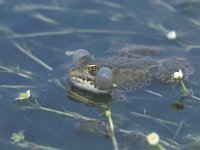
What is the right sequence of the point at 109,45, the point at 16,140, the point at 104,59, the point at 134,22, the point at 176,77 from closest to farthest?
the point at 16,140 < the point at 176,77 < the point at 104,59 < the point at 109,45 < the point at 134,22

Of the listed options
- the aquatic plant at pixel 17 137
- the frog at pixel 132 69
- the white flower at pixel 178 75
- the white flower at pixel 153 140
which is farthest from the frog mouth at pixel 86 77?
the white flower at pixel 153 140

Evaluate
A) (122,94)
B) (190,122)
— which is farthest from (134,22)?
(190,122)

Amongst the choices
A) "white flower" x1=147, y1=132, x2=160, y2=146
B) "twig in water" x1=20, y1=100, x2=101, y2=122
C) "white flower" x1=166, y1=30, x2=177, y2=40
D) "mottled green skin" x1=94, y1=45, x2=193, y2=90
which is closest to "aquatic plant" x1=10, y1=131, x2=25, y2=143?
"twig in water" x1=20, y1=100, x2=101, y2=122

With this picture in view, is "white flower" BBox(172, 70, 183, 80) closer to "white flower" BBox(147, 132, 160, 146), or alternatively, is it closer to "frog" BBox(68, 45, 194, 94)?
"frog" BBox(68, 45, 194, 94)

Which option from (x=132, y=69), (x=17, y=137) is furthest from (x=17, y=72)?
(x=132, y=69)

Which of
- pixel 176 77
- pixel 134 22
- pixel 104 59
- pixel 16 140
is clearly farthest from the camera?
pixel 134 22

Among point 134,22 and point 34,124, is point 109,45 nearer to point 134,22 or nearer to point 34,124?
point 134,22

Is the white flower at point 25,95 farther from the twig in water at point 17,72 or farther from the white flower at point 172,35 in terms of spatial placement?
the white flower at point 172,35
